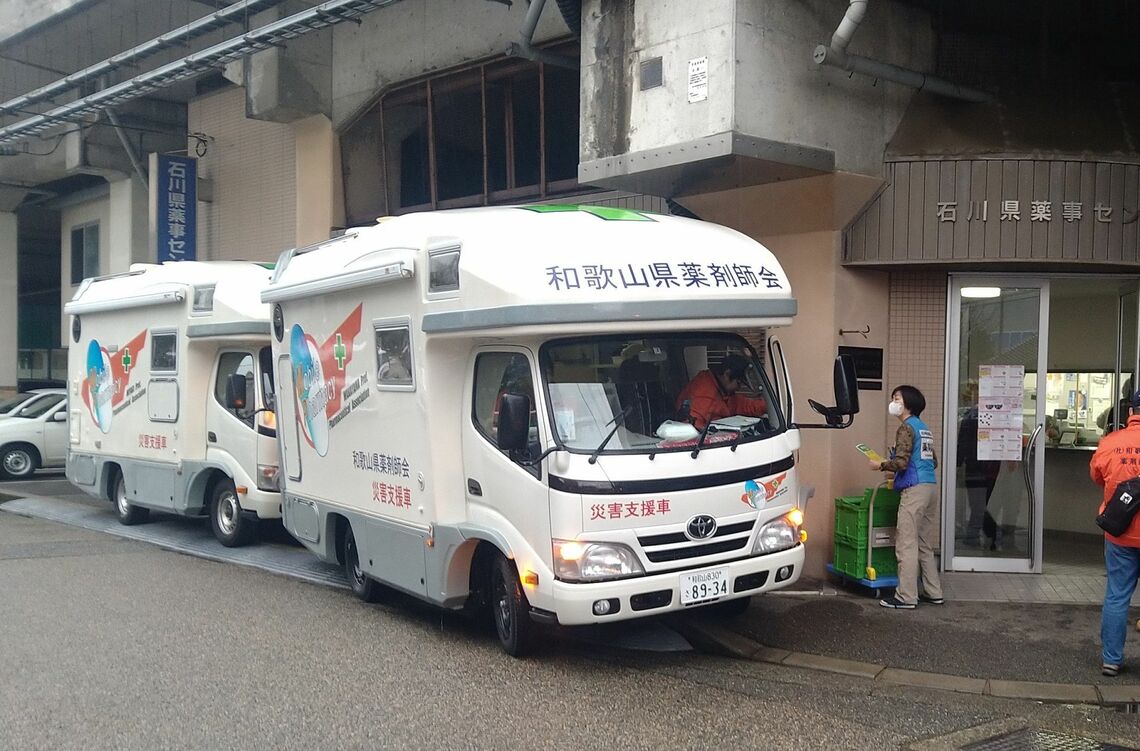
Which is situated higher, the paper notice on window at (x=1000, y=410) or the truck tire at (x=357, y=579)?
the paper notice on window at (x=1000, y=410)

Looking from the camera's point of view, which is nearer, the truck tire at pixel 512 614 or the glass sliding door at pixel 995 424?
the truck tire at pixel 512 614

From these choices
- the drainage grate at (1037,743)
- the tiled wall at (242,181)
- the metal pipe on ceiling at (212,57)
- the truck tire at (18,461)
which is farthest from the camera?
the truck tire at (18,461)

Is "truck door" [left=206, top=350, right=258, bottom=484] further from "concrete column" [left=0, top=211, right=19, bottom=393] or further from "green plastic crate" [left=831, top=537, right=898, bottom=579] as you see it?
"concrete column" [left=0, top=211, right=19, bottom=393]

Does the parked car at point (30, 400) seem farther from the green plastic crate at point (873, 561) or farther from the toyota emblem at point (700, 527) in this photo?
the toyota emblem at point (700, 527)

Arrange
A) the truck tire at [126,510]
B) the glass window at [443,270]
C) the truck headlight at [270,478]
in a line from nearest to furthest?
the glass window at [443,270] < the truck headlight at [270,478] < the truck tire at [126,510]

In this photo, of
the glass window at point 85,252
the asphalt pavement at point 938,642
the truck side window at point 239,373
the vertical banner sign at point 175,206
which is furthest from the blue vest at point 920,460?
the glass window at point 85,252

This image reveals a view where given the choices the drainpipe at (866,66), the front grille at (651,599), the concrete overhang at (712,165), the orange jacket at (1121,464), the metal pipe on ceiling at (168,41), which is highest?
the metal pipe on ceiling at (168,41)

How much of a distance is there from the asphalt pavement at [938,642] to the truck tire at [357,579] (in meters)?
2.51

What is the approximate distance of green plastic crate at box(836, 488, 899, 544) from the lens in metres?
8.15

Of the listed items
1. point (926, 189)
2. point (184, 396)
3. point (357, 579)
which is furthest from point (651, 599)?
point (184, 396)

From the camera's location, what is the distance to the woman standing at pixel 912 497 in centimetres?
787

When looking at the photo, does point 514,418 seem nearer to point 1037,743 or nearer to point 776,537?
point 776,537

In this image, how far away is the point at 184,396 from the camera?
1131 cm

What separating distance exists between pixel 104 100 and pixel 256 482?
7852 millimetres
